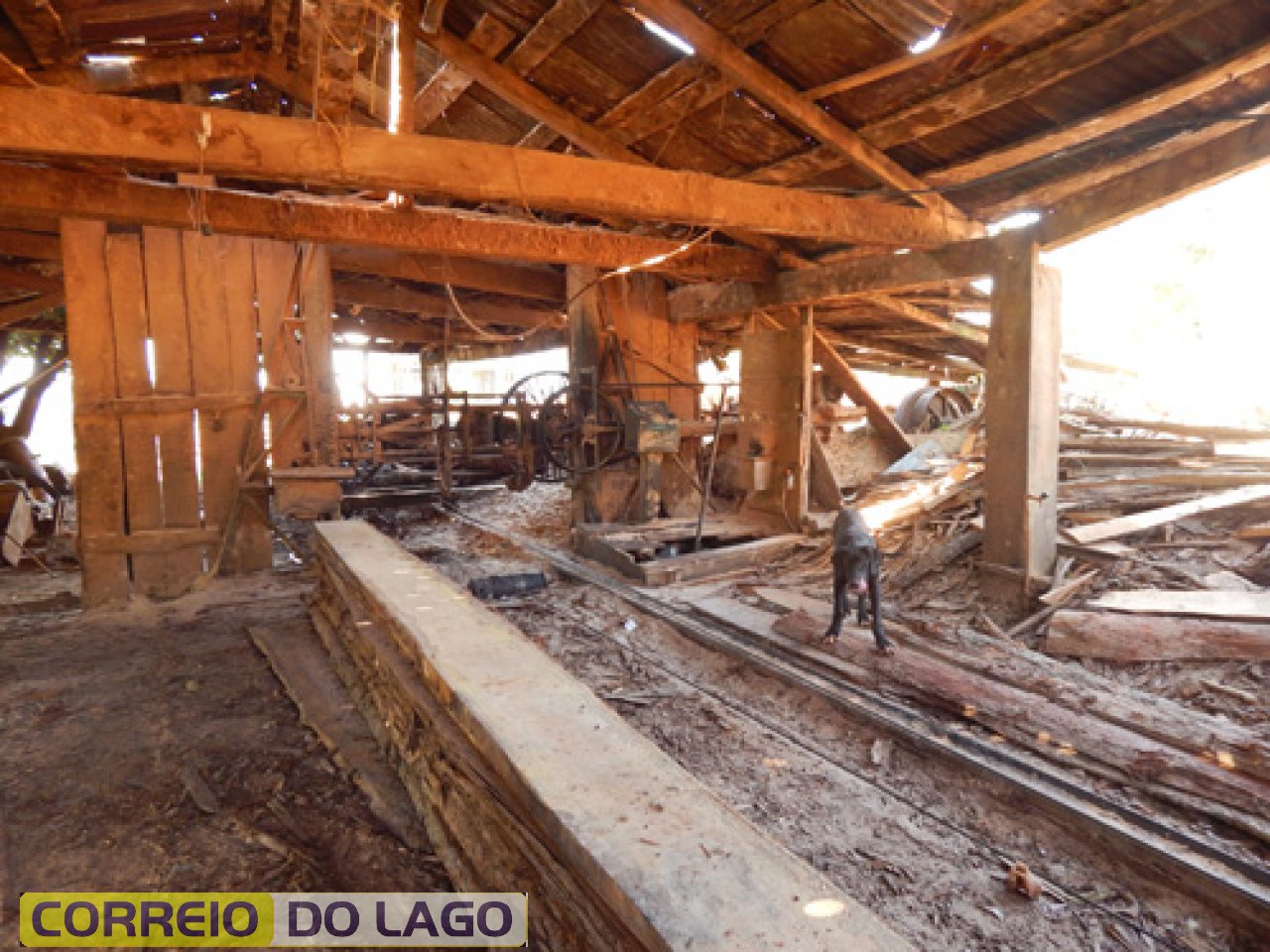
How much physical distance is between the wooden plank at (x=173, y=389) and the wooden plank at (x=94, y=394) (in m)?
0.30

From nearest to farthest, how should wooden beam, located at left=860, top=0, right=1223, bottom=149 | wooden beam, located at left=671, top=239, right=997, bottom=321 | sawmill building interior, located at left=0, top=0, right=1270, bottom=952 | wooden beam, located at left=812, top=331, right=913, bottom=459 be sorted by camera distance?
sawmill building interior, located at left=0, top=0, right=1270, bottom=952 → wooden beam, located at left=860, top=0, right=1223, bottom=149 → wooden beam, located at left=671, top=239, right=997, bottom=321 → wooden beam, located at left=812, top=331, right=913, bottom=459

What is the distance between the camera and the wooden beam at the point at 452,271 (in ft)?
24.8

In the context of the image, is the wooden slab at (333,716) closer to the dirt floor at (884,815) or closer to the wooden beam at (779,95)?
the dirt floor at (884,815)

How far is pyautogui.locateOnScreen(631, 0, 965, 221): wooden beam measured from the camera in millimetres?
3886

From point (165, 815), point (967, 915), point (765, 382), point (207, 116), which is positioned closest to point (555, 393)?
point (765, 382)

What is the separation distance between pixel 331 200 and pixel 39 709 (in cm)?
359

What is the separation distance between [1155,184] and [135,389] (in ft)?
26.0

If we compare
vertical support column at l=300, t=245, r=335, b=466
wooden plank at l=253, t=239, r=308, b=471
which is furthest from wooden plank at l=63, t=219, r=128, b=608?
vertical support column at l=300, t=245, r=335, b=466

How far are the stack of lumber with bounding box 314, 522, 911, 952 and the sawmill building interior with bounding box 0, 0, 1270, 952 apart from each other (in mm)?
15

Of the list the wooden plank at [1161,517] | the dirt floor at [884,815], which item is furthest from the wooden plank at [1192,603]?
the dirt floor at [884,815]

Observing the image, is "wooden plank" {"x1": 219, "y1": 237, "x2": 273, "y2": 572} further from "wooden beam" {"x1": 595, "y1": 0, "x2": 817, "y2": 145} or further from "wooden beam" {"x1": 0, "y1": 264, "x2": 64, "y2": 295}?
"wooden beam" {"x1": 0, "y1": 264, "x2": 64, "y2": 295}

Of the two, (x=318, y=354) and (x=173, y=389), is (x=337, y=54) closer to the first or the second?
(x=318, y=354)

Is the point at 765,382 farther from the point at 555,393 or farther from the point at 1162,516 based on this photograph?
the point at 1162,516

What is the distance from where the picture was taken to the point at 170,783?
3.05m
